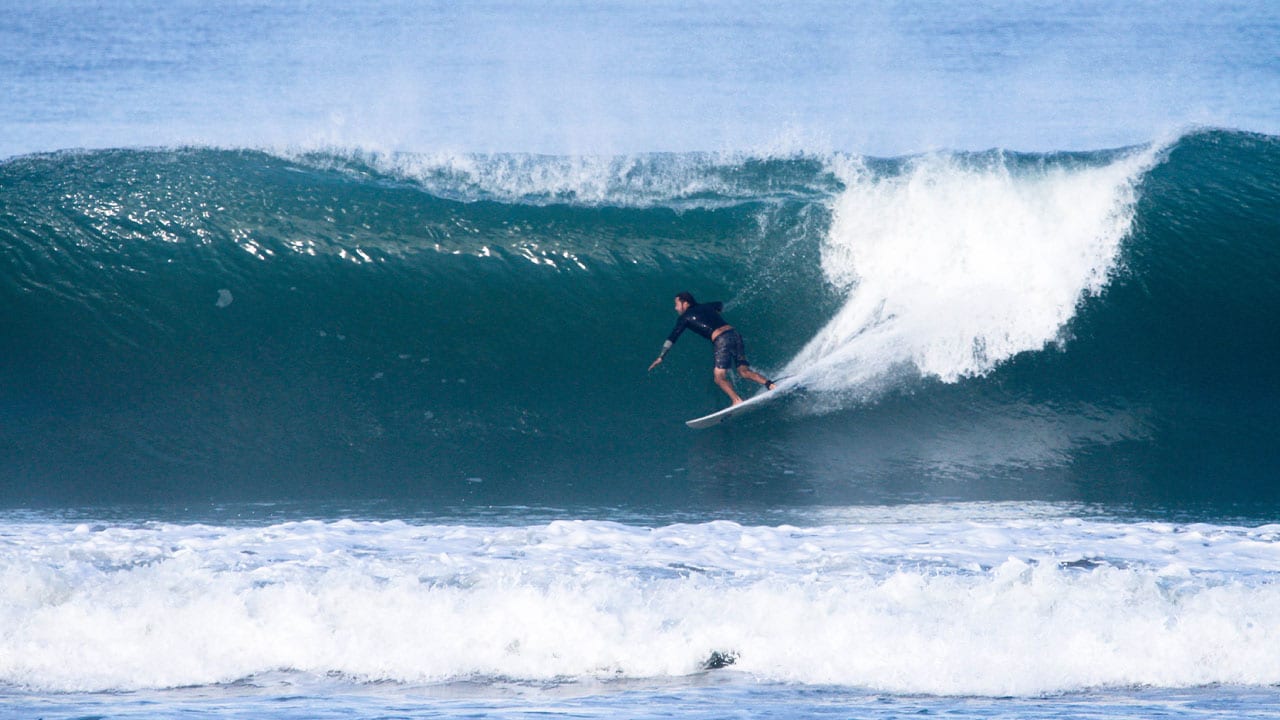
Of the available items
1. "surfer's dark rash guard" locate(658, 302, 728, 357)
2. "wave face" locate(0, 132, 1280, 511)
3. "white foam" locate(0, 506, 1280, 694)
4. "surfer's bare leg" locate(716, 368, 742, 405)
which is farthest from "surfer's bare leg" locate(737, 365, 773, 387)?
"white foam" locate(0, 506, 1280, 694)

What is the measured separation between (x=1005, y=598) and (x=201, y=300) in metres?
7.00

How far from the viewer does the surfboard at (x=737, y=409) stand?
25.1ft

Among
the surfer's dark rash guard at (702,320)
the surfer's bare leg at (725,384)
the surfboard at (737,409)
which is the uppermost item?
the surfer's dark rash guard at (702,320)

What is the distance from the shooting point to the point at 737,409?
766 centimetres

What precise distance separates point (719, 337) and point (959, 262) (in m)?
2.35

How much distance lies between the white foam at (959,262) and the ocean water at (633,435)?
0.11 ft

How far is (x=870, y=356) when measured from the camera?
8.30 m

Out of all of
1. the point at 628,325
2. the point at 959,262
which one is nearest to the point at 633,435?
the point at 628,325

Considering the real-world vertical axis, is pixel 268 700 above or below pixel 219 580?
below

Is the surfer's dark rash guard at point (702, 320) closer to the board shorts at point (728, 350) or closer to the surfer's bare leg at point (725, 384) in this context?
the board shorts at point (728, 350)

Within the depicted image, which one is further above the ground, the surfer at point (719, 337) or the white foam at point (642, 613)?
the surfer at point (719, 337)

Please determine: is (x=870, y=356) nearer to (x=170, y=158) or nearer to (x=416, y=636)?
(x=416, y=636)

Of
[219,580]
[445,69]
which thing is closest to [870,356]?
[219,580]

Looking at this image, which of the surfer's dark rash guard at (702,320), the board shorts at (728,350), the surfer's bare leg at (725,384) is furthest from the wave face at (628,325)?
the surfer's dark rash guard at (702,320)
